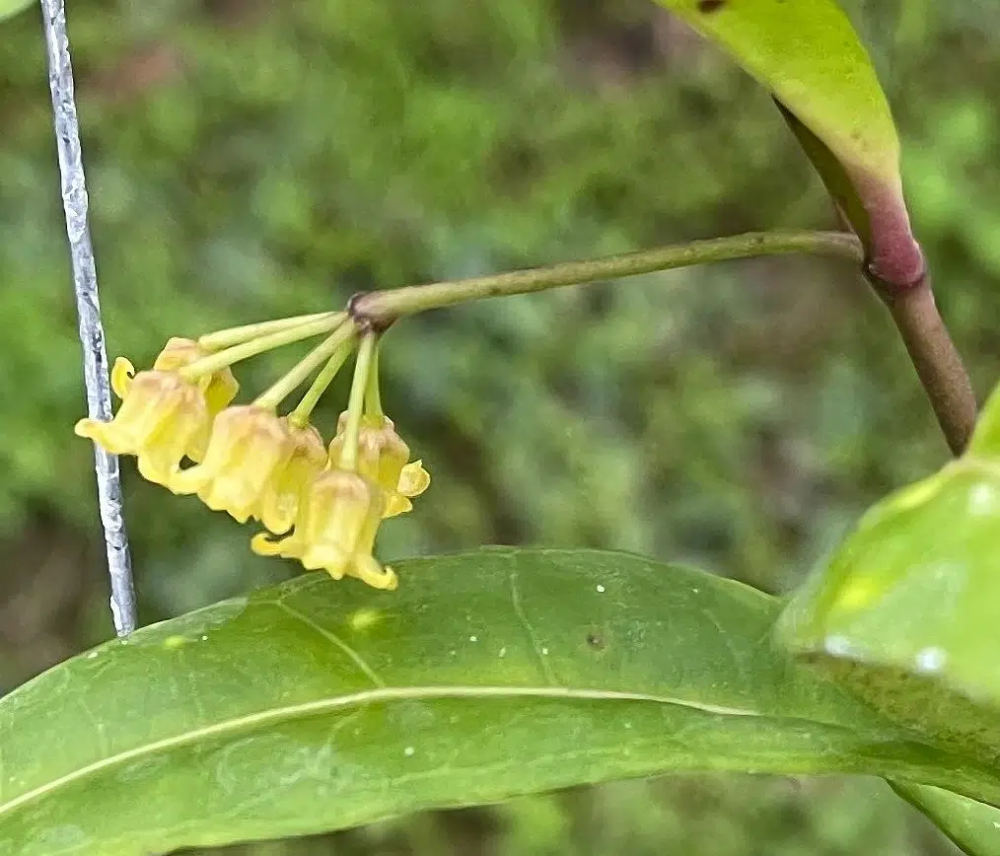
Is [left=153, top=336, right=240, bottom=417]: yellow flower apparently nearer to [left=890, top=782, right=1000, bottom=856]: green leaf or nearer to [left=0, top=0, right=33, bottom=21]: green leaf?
[left=0, top=0, right=33, bottom=21]: green leaf

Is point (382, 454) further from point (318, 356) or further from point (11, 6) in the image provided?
point (11, 6)

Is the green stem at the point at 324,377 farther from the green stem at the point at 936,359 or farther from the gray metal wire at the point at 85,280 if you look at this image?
the green stem at the point at 936,359

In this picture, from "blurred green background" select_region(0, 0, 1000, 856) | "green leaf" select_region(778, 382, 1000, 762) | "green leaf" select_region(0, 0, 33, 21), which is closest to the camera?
"green leaf" select_region(778, 382, 1000, 762)

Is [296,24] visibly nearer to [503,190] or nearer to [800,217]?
[503,190]

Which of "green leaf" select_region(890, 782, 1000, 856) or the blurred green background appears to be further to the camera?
the blurred green background

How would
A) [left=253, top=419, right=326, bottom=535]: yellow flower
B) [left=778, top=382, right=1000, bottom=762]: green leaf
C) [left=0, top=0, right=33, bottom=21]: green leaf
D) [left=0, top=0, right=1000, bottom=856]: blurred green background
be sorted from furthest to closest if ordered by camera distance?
[left=0, top=0, right=1000, bottom=856]: blurred green background, [left=253, top=419, right=326, bottom=535]: yellow flower, [left=0, top=0, right=33, bottom=21]: green leaf, [left=778, top=382, right=1000, bottom=762]: green leaf

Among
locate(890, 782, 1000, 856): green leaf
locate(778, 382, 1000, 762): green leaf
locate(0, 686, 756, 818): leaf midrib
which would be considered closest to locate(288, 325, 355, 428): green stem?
locate(0, 686, 756, 818): leaf midrib
